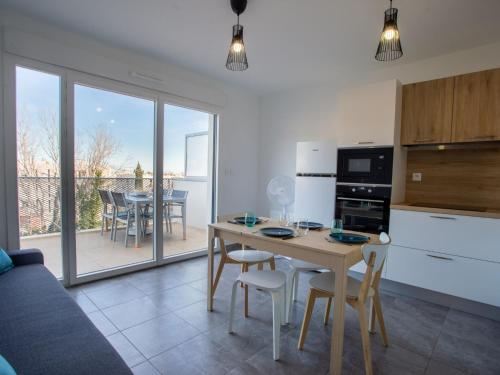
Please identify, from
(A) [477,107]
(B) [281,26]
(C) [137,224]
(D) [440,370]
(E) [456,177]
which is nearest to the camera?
(D) [440,370]

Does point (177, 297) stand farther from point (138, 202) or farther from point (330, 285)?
point (330, 285)

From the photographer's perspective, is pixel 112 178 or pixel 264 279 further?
pixel 112 178

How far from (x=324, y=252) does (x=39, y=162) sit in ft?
8.82

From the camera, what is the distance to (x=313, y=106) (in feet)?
13.1

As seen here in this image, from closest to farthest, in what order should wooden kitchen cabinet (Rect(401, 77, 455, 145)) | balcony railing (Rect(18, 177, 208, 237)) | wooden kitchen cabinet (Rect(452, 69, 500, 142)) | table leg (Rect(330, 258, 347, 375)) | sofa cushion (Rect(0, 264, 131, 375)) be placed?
sofa cushion (Rect(0, 264, 131, 375)), table leg (Rect(330, 258, 347, 375)), wooden kitchen cabinet (Rect(452, 69, 500, 142)), balcony railing (Rect(18, 177, 208, 237)), wooden kitchen cabinet (Rect(401, 77, 455, 145))

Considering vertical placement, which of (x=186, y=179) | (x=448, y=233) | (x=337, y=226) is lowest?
(x=448, y=233)

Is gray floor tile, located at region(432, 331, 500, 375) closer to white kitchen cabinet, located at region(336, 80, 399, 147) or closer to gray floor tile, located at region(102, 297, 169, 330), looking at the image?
white kitchen cabinet, located at region(336, 80, 399, 147)

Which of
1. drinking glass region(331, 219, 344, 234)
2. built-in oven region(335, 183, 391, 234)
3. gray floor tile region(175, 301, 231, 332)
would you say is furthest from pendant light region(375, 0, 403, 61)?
gray floor tile region(175, 301, 231, 332)

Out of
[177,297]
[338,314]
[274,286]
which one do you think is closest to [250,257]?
[274,286]

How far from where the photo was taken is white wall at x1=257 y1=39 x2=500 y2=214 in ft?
9.30

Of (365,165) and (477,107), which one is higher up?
(477,107)

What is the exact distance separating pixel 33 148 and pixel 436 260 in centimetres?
389

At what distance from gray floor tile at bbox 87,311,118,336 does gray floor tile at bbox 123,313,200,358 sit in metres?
0.11

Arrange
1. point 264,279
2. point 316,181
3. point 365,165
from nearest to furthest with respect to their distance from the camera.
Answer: point 264,279 < point 365,165 < point 316,181
